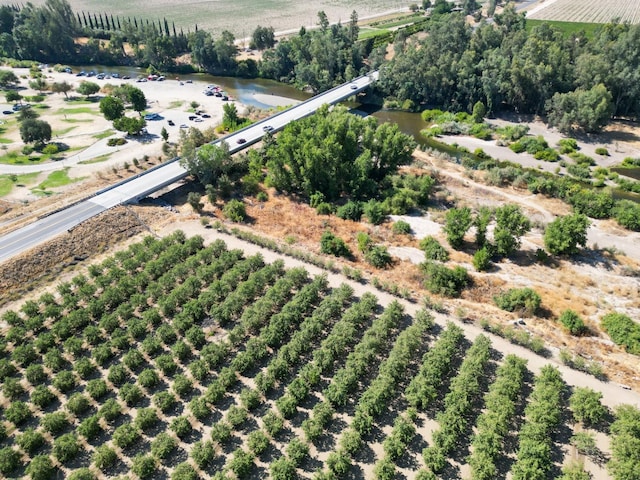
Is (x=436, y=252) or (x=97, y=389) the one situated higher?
(x=436, y=252)

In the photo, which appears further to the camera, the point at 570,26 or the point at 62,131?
the point at 570,26

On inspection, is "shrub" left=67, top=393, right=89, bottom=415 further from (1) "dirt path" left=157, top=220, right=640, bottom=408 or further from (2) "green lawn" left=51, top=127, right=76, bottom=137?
(2) "green lawn" left=51, top=127, right=76, bottom=137

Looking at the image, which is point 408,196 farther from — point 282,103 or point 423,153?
point 282,103

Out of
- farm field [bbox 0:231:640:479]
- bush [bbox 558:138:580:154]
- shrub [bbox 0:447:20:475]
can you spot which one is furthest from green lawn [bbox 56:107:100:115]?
bush [bbox 558:138:580:154]

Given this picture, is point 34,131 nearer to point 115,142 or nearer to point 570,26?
point 115,142

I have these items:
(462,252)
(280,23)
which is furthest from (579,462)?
(280,23)

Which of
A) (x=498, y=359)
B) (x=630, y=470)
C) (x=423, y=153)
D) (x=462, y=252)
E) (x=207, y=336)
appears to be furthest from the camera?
(x=423, y=153)

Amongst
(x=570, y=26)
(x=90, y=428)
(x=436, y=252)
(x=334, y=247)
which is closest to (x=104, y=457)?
(x=90, y=428)
